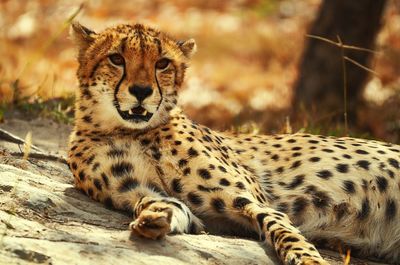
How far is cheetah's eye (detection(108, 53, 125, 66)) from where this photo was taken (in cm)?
435

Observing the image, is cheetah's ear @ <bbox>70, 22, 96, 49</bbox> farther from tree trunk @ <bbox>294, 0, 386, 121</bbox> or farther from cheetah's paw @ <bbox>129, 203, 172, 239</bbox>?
tree trunk @ <bbox>294, 0, 386, 121</bbox>

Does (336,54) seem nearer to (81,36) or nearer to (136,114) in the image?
(81,36)

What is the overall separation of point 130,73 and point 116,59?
165 mm

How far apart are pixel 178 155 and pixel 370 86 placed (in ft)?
26.2

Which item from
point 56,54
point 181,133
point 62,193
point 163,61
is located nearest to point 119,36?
point 163,61

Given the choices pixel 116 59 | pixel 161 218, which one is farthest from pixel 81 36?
pixel 161 218

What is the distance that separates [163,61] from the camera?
4.46 meters

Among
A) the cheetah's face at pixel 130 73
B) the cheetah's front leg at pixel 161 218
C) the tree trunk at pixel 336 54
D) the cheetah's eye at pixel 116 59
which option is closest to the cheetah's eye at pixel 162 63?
the cheetah's face at pixel 130 73

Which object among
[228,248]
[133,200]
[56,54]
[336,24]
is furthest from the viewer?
[56,54]

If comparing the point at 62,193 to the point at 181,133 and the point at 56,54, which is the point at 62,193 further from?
the point at 56,54

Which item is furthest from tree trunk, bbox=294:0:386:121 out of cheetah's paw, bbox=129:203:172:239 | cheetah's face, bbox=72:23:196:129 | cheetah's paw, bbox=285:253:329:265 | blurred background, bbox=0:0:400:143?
cheetah's paw, bbox=129:203:172:239

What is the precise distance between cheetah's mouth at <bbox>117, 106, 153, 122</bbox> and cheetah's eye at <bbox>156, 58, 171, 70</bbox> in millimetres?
263

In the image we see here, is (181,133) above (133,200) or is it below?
above

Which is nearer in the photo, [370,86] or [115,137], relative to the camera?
[115,137]
